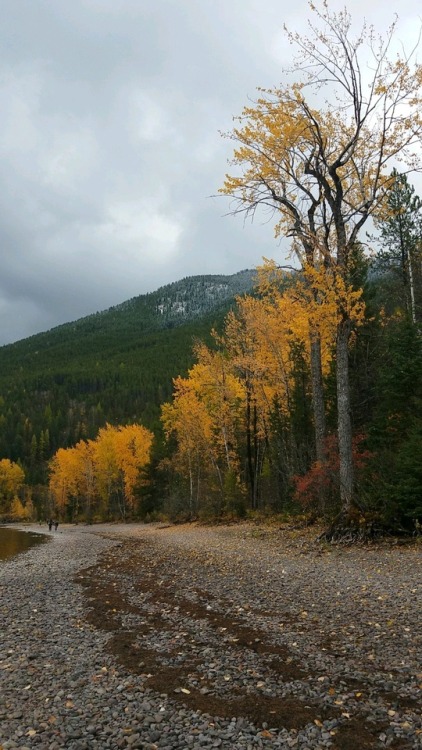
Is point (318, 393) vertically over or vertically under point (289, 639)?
over

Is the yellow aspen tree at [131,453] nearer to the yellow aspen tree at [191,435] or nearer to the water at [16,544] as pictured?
the yellow aspen tree at [191,435]

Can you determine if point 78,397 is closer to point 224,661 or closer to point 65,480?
point 65,480

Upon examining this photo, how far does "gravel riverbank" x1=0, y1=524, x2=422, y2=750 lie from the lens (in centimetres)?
402

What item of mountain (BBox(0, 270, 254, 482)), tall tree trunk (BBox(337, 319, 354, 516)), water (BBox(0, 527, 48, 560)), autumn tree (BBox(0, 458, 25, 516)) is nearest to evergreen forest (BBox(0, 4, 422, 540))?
tall tree trunk (BBox(337, 319, 354, 516))

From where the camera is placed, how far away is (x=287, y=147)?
13.9 metres

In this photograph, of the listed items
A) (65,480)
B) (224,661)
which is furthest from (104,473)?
(224,661)

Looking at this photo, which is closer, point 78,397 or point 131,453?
point 131,453

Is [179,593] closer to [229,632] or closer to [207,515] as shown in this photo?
[229,632]

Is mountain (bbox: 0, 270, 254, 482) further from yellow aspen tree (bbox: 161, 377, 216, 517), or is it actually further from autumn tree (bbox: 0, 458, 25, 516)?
yellow aspen tree (bbox: 161, 377, 216, 517)

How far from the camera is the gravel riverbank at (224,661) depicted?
13.2ft

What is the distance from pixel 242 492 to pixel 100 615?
21.3 metres

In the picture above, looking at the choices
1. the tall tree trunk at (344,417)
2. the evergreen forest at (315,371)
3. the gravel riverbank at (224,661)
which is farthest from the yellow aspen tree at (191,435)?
the gravel riverbank at (224,661)

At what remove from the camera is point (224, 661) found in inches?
221

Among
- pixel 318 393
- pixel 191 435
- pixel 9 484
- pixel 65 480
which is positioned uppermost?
pixel 318 393
